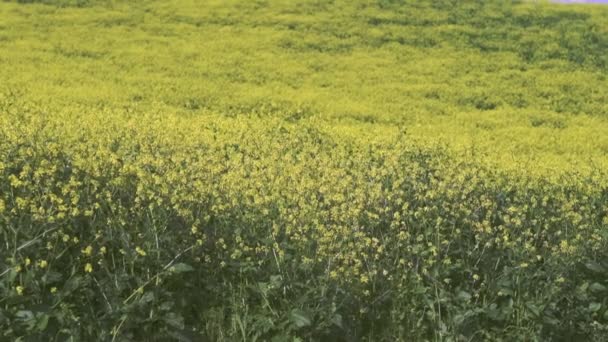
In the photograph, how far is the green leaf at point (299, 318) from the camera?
16.8 ft

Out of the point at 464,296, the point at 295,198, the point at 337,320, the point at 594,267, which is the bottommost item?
the point at 594,267

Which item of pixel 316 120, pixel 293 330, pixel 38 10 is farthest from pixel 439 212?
pixel 38 10

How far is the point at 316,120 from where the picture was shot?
14.1 metres

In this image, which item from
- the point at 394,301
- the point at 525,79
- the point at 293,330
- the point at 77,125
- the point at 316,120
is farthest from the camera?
the point at 525,79

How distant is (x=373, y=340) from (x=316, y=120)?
29.0ft

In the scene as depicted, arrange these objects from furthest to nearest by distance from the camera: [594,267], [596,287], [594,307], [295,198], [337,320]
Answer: [295,198]
[594,267]
[596,287]
[594,307]
[337,320]

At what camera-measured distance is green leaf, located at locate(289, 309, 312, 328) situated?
5117 millimetres

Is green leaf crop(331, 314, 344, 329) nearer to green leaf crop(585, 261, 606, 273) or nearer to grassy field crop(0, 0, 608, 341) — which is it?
grassy field crop(0, 0, 608, 341)

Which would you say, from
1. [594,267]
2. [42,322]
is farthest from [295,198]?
[42,322]

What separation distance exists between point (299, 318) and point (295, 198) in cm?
198

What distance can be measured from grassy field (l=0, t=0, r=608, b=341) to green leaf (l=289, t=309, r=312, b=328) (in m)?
0.02

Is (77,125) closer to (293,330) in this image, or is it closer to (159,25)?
(293,330)

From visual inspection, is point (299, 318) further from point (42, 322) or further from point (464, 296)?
point (42, 322)

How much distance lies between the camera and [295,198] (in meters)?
6.96
